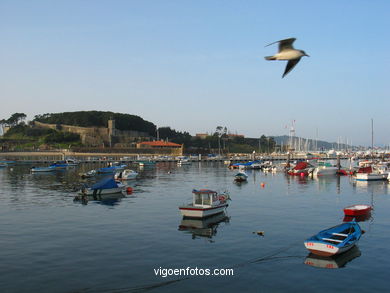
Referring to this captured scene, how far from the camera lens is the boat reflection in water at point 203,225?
100 feet

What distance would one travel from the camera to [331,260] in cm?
2358

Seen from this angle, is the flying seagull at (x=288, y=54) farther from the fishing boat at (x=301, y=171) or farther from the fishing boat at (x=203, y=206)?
the fishing boat at (x=301, y=171)

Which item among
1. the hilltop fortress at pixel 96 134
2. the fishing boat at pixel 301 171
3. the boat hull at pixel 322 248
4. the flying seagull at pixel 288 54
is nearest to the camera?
the flying seagull at pixel 288 54

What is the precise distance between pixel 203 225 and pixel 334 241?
12158 millimetres

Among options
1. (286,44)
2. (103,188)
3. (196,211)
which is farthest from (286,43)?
(103,188)

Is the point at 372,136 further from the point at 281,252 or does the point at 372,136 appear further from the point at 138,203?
the point at 281,252

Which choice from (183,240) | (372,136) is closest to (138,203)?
(183,240)

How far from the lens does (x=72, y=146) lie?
178000mm

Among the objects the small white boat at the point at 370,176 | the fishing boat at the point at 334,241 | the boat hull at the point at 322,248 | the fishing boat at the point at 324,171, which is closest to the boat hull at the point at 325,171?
the fishing boat at the point at 324,171

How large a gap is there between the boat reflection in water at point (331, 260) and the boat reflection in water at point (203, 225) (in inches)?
334

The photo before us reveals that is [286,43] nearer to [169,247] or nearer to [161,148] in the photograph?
[169,247]

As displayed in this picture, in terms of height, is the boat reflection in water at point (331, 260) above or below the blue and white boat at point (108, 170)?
below

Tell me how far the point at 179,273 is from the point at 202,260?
2.60m

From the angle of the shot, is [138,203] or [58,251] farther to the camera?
[138,203]
